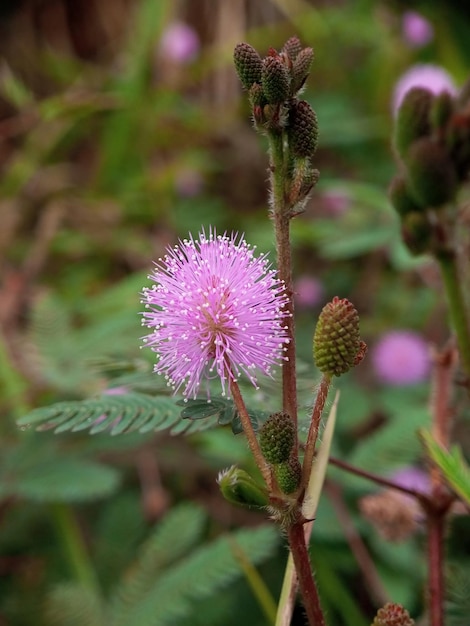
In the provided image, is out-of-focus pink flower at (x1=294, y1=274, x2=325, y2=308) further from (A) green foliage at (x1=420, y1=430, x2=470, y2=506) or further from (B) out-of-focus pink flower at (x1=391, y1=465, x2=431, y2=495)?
(A) green foliage at (x1=420, y1=430, x2=470, y2=506)

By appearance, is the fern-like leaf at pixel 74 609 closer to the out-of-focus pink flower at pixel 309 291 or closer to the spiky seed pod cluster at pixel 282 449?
the spiky seed pod cluster at pixel 282 449

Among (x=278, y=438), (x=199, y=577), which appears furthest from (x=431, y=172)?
(x=199, y=577)

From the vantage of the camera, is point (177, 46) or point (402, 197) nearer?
point (402, 197)

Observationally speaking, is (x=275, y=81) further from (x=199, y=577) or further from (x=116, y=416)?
(x=199, y=577)

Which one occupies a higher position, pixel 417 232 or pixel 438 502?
pixel 417 232

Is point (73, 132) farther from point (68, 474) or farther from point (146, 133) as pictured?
point (68, 474)
